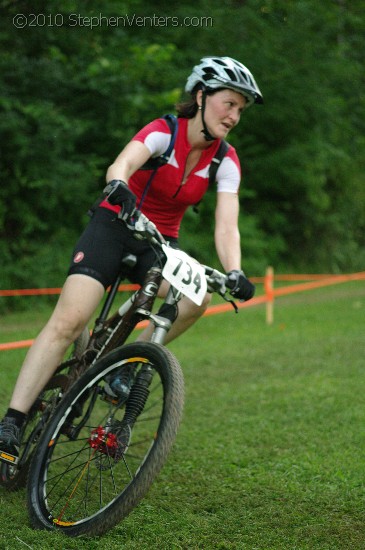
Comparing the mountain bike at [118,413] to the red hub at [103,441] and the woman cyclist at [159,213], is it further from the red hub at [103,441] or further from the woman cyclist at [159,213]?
the woman cyclist at [159,213]

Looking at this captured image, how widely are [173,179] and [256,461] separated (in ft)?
5.70

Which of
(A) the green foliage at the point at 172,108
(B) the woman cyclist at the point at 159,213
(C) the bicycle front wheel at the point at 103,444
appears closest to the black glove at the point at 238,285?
(B) the woman cyclist at the point at 159,213

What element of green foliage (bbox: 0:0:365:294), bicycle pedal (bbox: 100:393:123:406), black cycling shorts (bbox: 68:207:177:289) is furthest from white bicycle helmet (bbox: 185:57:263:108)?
green foliage (bbox: 0:0:365:294)

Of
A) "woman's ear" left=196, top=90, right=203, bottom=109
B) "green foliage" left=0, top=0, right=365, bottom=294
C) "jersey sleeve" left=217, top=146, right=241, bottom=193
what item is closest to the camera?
"woman's ear" left=196, top=90, right=203, bottom=109

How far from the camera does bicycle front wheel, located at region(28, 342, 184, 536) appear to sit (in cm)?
316

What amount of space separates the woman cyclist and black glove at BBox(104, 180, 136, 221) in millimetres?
100

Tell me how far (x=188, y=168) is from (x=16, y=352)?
617 centimetres

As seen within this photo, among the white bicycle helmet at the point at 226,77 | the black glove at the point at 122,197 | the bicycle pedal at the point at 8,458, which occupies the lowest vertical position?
the bicycle pedal at the point at 8,458

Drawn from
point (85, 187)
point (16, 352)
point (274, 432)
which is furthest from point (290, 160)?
point (274, 432)

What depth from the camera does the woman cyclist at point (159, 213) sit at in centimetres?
390

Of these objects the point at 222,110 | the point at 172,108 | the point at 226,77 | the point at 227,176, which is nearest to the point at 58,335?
the point at 227,176

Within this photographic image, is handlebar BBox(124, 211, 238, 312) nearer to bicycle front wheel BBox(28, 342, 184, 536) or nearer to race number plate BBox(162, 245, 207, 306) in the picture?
race number plate BBox(162, 245, 207, 306)

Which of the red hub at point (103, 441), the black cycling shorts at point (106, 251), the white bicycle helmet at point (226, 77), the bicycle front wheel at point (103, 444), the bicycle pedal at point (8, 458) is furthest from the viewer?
the white bicycle helmet at point (226, 77)

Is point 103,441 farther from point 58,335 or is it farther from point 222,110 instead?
point 222,110
